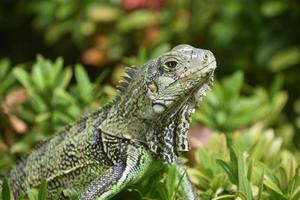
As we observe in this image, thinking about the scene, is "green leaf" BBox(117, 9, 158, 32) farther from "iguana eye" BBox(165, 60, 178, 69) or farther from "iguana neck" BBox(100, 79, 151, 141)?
"iguana eye" BBox(165, 60, 178, 69)

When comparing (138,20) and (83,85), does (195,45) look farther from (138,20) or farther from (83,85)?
(83,85)

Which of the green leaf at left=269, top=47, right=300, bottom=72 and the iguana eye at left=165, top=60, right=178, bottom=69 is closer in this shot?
the iguana eye at left=165, top=60, right=178, bottom=69

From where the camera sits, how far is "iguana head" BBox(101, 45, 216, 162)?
137 inches

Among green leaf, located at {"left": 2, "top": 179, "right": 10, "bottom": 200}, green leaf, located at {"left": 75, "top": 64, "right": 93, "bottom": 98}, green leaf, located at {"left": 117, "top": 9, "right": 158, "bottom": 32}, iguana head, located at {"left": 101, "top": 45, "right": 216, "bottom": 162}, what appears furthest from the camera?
green leaf, located at {"left": 117, "top": 9, "right": 158, "bottom": 32}

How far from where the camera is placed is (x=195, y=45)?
707 cm

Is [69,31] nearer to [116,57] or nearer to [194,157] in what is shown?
[116,57]

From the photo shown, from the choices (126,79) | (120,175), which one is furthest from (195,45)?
(120,175)

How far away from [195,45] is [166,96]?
3596mm

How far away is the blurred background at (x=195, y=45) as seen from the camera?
4.28 m

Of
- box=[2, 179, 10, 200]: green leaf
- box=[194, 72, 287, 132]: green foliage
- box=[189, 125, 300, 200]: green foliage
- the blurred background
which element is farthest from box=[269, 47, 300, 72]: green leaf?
box=[2, 179, 10, 200]: green leaf

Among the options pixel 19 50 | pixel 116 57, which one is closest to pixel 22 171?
pixel 116 57

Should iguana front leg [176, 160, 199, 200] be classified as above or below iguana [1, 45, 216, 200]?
below

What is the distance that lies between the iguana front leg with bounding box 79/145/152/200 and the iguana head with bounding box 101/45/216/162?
66mm

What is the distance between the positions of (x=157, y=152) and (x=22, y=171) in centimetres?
89
